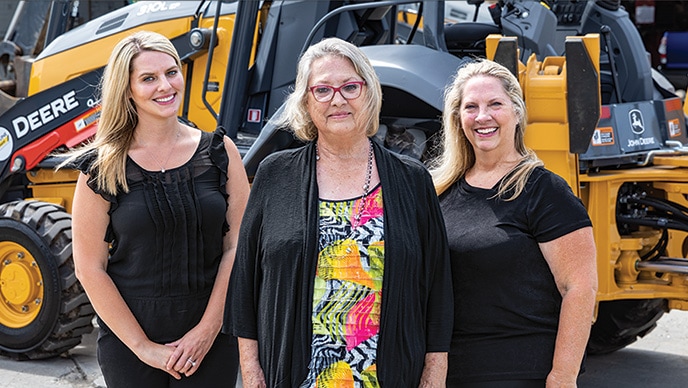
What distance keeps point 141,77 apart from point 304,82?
0.66 m

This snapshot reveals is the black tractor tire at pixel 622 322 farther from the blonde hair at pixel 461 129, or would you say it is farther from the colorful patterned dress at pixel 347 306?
the colorful patterned dress at pixel 347 306

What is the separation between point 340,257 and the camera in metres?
2.75

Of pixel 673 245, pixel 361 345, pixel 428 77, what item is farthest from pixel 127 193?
pixel 673 245

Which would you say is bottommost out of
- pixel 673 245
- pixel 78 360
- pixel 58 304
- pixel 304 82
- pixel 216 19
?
pixel 78 360

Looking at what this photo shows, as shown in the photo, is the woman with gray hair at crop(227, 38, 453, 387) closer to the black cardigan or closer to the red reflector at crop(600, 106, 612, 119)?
the black cardigan

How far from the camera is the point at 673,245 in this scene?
17.4 feet

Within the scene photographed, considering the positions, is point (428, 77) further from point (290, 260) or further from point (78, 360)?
point (78, 360)

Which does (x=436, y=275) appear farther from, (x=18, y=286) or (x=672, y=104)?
(x=18, y=286)

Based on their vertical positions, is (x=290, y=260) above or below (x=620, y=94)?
below

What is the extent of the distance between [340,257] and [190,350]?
75 centimetres

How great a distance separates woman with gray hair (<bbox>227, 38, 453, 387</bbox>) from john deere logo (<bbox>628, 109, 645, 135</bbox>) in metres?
2.73

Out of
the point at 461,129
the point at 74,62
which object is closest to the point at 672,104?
the point at 461,129

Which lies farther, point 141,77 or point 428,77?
point 428,77

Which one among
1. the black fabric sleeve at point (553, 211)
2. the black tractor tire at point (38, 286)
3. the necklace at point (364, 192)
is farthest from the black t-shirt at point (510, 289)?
the black tractor tire at point (38, 286)
